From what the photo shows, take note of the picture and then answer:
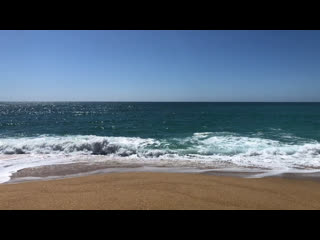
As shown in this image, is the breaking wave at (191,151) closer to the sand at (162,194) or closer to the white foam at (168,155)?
the white foam at (168,155)

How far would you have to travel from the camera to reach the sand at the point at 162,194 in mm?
3332

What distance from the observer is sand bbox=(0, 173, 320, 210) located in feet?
10.9

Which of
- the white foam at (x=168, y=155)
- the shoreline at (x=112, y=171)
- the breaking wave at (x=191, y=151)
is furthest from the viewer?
the breaking wave at (x=191, y=151)

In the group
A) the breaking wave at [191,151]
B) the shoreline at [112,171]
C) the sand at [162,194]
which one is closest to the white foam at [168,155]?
the breaking wave at [191,151]

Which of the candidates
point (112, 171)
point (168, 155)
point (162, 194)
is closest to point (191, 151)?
point (168, 155)

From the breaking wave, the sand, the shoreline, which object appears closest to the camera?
the sand

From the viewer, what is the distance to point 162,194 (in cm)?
375

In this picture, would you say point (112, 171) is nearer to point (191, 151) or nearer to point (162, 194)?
point (162, 194)

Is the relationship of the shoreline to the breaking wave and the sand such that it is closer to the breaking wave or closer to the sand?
the sand

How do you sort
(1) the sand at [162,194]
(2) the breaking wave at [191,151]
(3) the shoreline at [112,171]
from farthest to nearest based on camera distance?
1. (2) the breaking wave at [191,151]
2. (3) the shoreline at [112,171]
3. (1) the sand at [162,194]

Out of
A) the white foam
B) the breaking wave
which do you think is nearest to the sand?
the white foam

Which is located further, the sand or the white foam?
the white foam
